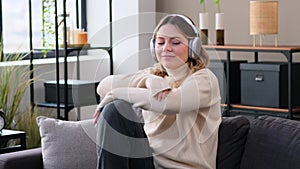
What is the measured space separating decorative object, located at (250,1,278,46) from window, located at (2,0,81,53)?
1.44 meters

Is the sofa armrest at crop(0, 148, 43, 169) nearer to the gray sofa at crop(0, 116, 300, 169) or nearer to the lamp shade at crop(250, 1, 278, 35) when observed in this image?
the gray sofa at crop(0, 116, 300, 169)

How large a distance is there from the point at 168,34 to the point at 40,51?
2682 mm

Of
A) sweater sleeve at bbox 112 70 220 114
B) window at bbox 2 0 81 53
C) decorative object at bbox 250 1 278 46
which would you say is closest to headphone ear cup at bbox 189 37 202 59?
sweater sleeve at bbox 112 70 220 114

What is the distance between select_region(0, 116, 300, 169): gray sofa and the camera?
8.46ft

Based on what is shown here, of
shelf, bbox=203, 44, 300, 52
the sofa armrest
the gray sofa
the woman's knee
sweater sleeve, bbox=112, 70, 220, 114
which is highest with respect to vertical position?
shelf, bbox=203, 44, 300, 52

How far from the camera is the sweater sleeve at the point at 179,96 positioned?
255 centimetres

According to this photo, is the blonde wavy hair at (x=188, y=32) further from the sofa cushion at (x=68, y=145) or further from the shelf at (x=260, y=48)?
the shelf at (x=260, y=48)

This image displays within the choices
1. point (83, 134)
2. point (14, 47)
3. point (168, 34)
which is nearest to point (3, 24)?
point (14, 47)

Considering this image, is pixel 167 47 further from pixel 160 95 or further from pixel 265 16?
pixel 265 16

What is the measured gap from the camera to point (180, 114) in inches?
104

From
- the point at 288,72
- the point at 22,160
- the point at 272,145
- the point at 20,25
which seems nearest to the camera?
the point at 272,145

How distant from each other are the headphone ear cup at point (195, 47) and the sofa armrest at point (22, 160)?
0.89m

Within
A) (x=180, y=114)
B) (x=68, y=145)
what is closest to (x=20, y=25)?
(x=68, y=145)

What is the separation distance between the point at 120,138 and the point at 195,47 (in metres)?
0.52
